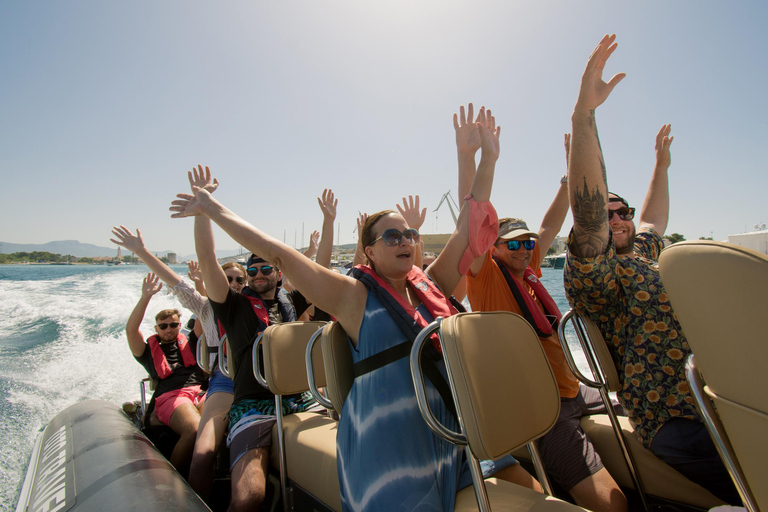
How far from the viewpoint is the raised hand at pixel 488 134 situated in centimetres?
216

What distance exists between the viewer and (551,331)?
2170 mm

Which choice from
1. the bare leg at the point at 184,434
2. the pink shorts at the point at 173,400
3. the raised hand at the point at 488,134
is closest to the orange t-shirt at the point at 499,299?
the raised hand at the point at 488,134

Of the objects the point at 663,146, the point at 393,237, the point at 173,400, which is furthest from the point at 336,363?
the point at 663,146

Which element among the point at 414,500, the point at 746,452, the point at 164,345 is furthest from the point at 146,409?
the point at 746,452

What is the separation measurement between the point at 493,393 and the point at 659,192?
2.51m

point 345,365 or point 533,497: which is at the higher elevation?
point 345,365

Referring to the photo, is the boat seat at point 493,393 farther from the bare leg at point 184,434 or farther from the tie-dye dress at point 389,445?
the bare leg at point 184,434

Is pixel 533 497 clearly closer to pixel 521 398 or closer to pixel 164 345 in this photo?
pixel 521 398

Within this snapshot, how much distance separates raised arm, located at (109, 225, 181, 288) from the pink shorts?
1125 mm

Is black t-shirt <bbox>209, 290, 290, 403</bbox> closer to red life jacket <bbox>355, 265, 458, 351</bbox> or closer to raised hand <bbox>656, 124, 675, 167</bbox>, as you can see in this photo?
red life jacket <bbox>355, 265, 458, 351</bbox>

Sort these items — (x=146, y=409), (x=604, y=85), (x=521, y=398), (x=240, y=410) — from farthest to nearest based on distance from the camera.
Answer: (x=146, y=409) → (x=240, y=410) → (x=604, y=85) → (x=521, y=398)

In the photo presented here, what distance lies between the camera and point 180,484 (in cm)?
203

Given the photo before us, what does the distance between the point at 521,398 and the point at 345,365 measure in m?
0.71

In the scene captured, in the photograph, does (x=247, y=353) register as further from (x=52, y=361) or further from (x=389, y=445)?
(x=52, y=361)
